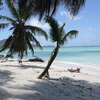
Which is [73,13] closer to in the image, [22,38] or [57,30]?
[57,30]

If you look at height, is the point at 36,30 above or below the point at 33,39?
above

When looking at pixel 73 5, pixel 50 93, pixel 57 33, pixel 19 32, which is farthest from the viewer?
pixel 19 32

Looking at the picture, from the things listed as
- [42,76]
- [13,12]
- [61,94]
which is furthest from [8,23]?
[61,94]

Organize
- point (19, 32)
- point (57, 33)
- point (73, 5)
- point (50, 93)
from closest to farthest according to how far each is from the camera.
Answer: point (50, 93) → point (73, 5) → point (57, 33) → point (19, 32)

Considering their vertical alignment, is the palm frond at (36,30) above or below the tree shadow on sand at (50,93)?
above

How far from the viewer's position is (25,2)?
12.9 meters

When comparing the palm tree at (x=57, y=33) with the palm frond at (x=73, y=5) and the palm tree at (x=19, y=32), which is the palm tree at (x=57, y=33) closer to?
the palm frond at (x=73, y=5)

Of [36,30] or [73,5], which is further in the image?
[36,30]

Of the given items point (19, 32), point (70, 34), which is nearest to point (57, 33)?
point (70, 34)

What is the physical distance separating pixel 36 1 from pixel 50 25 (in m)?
1.80

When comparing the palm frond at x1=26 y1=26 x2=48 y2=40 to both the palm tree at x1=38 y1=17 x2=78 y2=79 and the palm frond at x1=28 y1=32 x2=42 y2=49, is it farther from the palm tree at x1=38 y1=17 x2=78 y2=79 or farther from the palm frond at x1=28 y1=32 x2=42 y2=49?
the palm tree at x1=38 y1=17 x2=78 y2=79

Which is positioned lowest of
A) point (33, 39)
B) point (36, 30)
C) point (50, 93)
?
point (50, 93)

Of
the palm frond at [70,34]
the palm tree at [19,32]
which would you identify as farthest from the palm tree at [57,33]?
the palm tree at [19,32]

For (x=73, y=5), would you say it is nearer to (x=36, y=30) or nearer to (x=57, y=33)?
(x=57, y=33)
